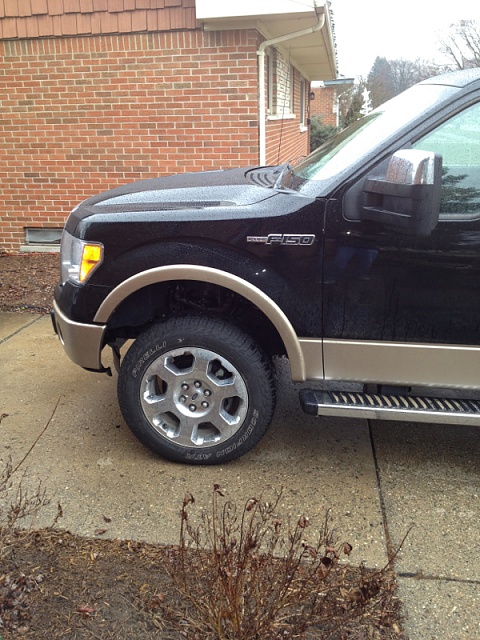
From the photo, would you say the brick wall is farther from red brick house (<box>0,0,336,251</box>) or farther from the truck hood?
the truck hood

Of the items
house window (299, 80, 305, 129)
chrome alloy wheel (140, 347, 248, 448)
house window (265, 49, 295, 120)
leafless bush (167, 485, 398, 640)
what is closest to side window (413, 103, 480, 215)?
chrome alloy wheel (140, 347, 248, 448)

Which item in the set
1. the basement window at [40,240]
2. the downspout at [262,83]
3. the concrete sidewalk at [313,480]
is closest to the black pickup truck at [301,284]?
the concrete sidewalk at [313,480]

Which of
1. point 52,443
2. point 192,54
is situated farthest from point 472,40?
point 52,443

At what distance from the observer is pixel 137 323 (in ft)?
11.7

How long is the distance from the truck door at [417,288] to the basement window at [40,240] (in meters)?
6.59

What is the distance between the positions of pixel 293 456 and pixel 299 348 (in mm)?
772

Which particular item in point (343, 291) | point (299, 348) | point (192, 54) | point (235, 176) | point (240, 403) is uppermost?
point (192, 54)

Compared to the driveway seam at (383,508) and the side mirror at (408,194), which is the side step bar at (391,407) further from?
the side mirror at (408,194)

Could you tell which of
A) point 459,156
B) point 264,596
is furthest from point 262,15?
point 264,596

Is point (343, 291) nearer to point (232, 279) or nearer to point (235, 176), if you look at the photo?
point (232, 279)

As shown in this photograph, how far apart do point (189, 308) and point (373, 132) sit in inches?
54.9

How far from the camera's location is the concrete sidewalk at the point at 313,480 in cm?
270

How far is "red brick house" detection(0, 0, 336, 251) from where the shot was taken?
7652 millimetres

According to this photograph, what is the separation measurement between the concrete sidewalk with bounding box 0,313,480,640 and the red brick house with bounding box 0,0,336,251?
459cm
